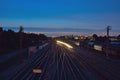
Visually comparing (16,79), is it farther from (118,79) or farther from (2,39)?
(2,39)

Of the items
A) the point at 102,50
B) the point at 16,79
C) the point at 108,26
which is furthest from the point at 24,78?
the point at 102,50

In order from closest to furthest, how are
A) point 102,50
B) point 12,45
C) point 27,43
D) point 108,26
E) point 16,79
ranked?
1. point 16,79
2. point 108,26
3. point 102,50
4. point 12,45
5. point 27,43

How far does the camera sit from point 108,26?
76.0m

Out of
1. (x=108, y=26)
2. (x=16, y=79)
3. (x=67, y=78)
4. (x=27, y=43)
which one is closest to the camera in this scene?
(x=16, y=79)

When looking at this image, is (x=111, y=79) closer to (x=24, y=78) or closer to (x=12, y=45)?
(x=24, y=78)

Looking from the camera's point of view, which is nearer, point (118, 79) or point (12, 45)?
point (118, 79)

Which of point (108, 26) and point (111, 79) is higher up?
point (108, 26)

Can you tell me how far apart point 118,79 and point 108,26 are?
4667 cm

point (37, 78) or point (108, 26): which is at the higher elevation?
point (108, 26)

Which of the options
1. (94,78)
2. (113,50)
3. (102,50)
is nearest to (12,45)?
(102,50)

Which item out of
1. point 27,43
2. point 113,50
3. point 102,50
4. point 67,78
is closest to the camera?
point 67,78

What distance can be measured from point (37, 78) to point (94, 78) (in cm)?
621

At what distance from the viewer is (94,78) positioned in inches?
1232

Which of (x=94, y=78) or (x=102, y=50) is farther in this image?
(x=102, y=50)
